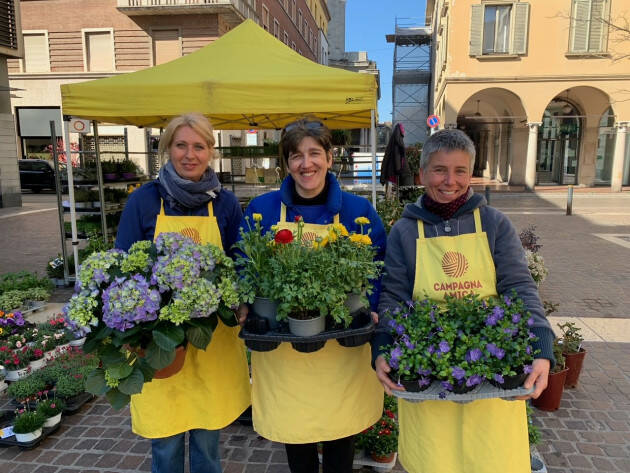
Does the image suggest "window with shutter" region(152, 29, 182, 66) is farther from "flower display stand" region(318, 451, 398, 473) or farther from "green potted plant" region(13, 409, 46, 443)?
"flower display stand" region(318, 451, 398, 473)

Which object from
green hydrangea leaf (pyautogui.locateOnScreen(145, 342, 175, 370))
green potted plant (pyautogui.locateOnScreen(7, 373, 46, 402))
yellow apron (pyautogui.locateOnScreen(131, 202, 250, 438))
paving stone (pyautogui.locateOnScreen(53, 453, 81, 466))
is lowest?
paving stone (pyautogui.locateOnScreen(53, 453, 81, 466))

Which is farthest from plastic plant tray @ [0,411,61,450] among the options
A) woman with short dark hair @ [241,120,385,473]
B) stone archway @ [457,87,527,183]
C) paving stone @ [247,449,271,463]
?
stone archway @ [457,87,527,183]

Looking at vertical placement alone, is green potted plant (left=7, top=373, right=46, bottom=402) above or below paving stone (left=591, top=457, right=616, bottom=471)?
above

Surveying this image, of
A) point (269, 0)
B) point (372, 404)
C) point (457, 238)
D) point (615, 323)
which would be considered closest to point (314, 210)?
point (457, 238)

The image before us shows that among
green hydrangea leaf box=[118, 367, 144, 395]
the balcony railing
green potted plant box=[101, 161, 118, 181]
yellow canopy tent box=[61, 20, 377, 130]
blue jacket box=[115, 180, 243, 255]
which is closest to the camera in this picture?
green hydrangea leaf box=[118, 367, 144, 395]

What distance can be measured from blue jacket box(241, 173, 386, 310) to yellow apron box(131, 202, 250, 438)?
0.27 meters

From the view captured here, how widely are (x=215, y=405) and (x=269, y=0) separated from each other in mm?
31521

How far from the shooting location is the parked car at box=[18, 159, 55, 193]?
22.6 meters

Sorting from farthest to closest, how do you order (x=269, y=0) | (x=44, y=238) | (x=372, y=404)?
(x=269, y=0) < (x=44, y=238) < (x=372, y=404)

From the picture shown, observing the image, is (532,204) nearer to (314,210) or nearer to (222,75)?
(222,75)

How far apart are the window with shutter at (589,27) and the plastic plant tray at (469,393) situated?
68.4ft

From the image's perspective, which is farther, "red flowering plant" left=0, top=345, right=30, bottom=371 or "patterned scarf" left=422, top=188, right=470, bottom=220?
"red flowering plant" left=0, top=345, right=30, bottom=371

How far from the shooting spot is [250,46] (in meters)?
5.70

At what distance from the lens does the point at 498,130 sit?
26312mm
